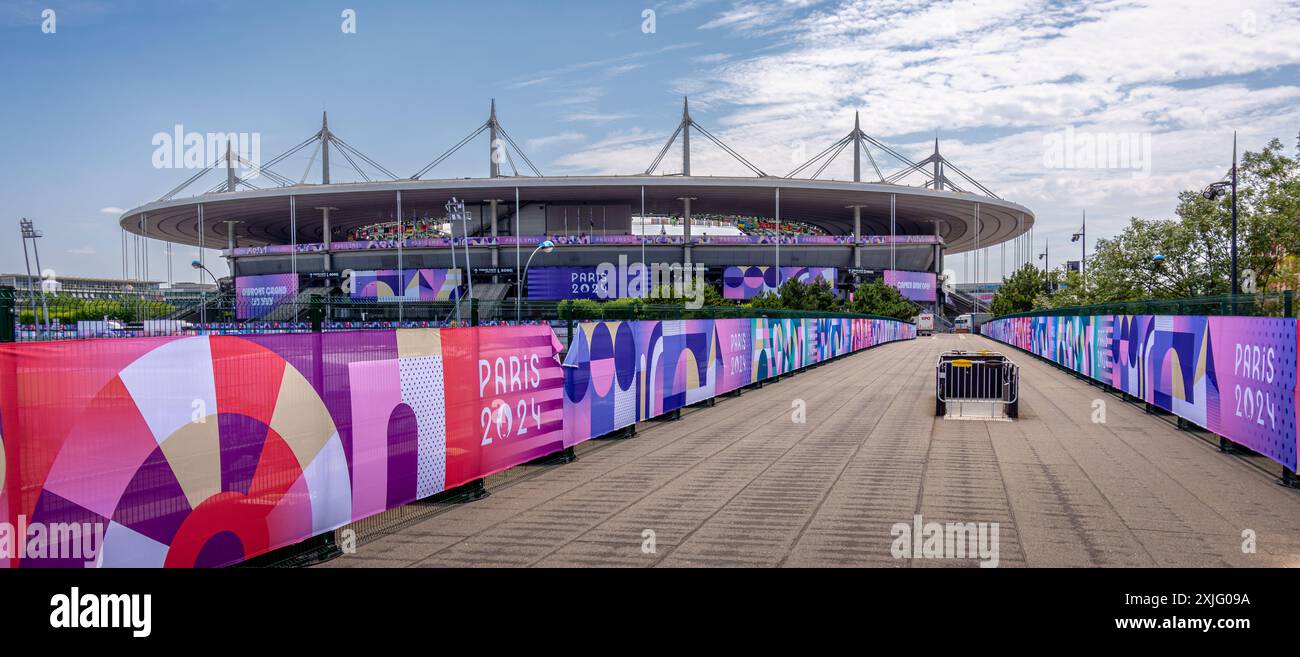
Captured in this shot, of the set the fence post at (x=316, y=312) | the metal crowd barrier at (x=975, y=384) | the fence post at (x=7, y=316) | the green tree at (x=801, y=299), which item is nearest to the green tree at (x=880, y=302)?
the green tree at (x=801, y=299)

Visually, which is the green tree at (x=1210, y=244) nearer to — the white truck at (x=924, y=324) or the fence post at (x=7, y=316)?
the fence post at (x=7, y=316)

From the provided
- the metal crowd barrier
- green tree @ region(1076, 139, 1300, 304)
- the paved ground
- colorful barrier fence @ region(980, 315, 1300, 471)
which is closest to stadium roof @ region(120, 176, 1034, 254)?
green tree @ region(1076, 139, 1300, 304)

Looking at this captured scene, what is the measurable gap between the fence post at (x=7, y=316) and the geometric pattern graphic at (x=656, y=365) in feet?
24.7

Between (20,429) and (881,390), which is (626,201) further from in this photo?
(20,429)

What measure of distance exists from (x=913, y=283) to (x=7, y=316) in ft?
345

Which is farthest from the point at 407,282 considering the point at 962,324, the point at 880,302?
the point at 962,324

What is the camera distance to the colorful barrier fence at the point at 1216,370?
10477mm

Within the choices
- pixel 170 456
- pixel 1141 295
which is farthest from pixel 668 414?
pixel 1141 295

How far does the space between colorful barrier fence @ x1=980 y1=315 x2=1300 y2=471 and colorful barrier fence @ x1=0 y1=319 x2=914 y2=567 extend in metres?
8.61

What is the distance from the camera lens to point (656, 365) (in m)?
16.8

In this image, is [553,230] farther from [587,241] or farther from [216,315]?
[216,315]

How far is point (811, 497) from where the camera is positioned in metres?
9.90
